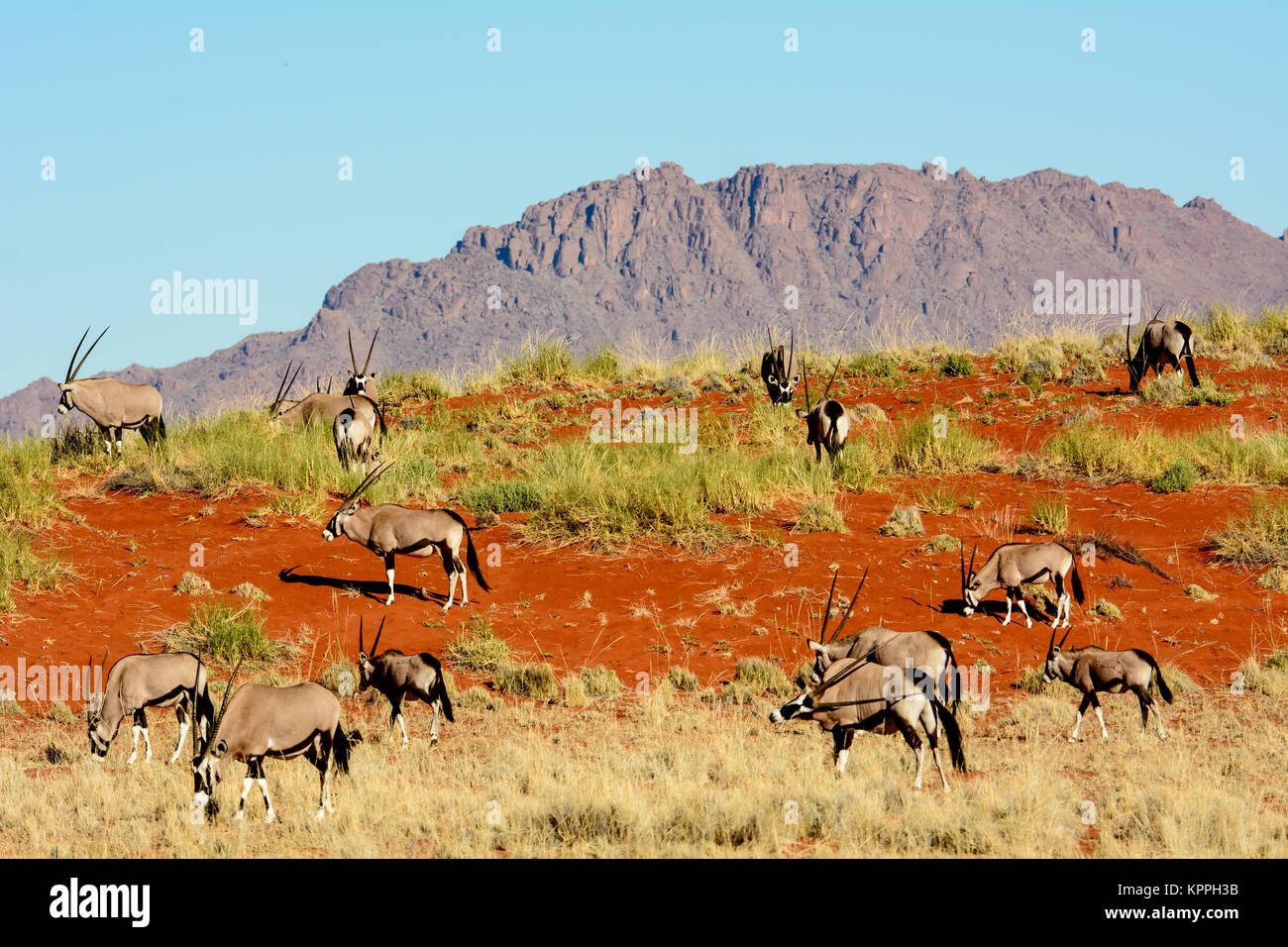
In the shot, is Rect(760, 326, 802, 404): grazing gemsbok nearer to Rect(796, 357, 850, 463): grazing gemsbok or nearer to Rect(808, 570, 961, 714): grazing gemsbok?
Rect(796, 357, 850, 463): grazing gemsbok

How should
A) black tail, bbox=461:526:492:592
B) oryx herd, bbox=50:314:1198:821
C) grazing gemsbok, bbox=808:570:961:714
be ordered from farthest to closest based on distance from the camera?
black tail, bbox=461:526:492:592
grazing gemsbok, bbox=808:570:961:714
oryx herd, bbox=50:314:1198:821

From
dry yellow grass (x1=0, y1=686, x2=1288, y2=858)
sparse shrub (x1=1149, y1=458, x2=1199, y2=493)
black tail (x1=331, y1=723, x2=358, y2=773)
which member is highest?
sparse shrub (x1=1149, y1=458, x2=1199, y2=493)

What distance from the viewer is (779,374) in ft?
74.1

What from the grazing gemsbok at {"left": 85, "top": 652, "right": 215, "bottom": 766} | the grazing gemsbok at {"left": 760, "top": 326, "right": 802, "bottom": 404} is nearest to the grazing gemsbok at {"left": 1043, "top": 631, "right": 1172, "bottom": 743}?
the grazing gemsbok at {"left": 85, "top": 652, "right": 215, "bottom": 766}

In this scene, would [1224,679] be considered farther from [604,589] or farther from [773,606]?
[604,589]

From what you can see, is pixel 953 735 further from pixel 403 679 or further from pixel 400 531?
pixel 400 531

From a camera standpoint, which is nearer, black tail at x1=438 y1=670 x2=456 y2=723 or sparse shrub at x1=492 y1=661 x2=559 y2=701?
black tail at x1=438 y1=670 x2=456 y2=723

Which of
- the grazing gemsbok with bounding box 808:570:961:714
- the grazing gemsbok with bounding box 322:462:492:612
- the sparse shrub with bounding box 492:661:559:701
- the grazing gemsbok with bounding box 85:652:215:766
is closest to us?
the grazing gemsbok with bounding box 808:570:961:714

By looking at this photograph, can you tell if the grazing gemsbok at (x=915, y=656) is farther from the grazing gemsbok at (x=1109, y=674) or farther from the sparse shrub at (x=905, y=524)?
the sparse shrub at (x=905, y=524)

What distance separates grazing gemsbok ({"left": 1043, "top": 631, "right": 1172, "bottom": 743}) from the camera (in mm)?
8742

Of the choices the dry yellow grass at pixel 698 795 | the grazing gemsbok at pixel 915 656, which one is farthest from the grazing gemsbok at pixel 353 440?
the grazing gemsbok at pixel 915 656

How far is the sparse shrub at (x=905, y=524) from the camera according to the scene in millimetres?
14648

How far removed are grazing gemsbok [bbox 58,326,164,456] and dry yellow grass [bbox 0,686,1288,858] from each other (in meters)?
9.10

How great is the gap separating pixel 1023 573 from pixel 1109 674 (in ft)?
9.78
